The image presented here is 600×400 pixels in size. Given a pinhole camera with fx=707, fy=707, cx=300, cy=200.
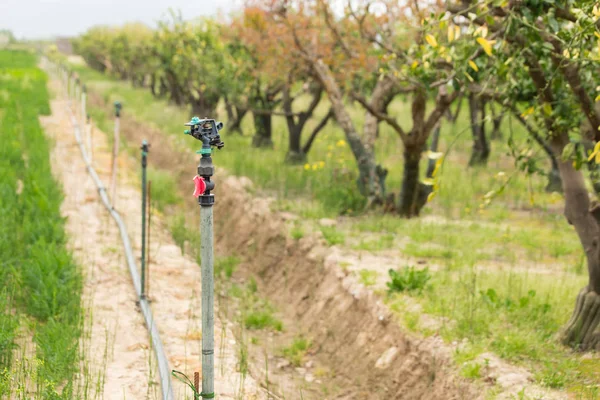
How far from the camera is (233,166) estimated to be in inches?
538

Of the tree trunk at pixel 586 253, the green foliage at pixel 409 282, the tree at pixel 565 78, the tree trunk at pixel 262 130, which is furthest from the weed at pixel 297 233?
the tree trunk at pixel 262 130

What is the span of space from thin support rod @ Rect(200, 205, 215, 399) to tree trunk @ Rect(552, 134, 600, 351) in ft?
10.7

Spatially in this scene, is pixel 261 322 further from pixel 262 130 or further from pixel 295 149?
pixel 262 130

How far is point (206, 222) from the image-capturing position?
371cm

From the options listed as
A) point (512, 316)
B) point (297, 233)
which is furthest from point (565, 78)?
point (297, 233)

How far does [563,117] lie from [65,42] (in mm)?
114544

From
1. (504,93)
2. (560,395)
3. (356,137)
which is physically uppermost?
(504,93)

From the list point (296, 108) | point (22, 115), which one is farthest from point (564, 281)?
point (296, 108)

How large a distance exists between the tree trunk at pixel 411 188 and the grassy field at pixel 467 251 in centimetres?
31

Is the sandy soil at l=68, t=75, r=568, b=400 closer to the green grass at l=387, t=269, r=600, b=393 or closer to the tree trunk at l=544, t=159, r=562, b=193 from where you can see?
the green grass at l=387, t=269, r=600, b=393

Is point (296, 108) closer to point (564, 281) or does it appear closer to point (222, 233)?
point (222, 233)

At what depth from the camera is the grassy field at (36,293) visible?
4785 millimetres

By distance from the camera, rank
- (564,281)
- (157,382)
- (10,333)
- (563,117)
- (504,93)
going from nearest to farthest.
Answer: (10,333) → (157,382) → (563,117) → (504,93) → (564,281)

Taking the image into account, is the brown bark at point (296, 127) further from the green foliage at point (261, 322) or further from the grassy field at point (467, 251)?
the green foliage at point (261, 322)
